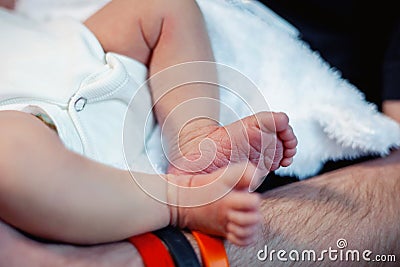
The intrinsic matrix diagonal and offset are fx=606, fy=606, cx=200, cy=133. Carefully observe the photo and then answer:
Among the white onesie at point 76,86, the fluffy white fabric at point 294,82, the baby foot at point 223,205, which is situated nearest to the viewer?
the baby foot at point 223,205

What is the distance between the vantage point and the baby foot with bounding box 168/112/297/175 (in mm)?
555

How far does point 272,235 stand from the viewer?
24.2 inches

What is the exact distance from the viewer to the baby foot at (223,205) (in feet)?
1.60

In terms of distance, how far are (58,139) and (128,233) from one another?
0.10 metres

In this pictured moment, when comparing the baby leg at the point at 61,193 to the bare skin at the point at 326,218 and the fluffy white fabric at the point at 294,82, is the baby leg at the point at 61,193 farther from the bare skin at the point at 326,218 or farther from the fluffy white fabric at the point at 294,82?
the fluffy white fabric at the point at 294,82

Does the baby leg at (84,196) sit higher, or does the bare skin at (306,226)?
the baby leg at (84,196)

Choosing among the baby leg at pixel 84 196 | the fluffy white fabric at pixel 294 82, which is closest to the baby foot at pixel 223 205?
the baby leg at pixel 84 196

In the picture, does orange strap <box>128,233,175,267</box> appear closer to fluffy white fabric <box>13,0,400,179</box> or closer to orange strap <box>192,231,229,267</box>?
orange strap <box>192,231,229,267</box>

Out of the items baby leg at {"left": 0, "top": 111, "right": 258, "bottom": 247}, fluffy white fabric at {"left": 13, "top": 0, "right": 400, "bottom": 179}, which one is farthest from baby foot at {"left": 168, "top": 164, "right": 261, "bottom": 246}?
fluffy white fabric at {"left": 13, "top": 0, "right": 400, "bottom": 179}

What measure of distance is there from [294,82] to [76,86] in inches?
Result: 10.8

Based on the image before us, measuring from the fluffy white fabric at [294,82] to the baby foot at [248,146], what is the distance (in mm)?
104

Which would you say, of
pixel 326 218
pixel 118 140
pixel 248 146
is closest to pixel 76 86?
pixel 118 140

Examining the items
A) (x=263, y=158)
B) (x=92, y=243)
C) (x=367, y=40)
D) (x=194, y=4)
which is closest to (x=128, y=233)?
(x=92, y=243)

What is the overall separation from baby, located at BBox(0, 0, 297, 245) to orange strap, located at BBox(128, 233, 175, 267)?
1 centimetres
